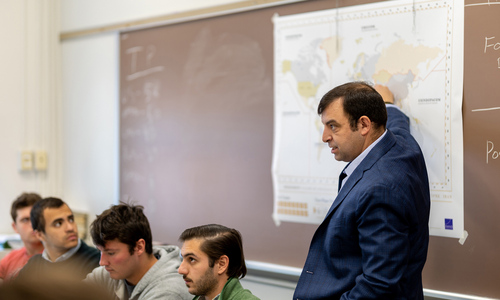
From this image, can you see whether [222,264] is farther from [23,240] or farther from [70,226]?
[23,240]

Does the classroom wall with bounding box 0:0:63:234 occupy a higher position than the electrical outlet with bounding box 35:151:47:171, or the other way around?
the classroom wall with bounding box 0:0:63:234

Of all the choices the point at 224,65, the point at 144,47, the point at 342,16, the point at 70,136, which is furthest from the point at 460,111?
the point at 70,136

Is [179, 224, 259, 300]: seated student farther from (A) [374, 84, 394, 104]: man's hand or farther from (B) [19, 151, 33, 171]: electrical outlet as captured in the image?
(B) [19, 151, 33, 171]: electrical outlet

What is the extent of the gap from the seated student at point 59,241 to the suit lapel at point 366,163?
1446 mm

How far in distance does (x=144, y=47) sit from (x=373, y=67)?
163 cm

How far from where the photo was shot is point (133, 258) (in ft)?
6.91

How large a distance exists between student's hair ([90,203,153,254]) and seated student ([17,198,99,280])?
55 cm

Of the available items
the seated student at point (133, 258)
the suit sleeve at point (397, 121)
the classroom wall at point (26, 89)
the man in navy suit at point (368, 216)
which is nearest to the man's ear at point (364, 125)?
the man in navy suit at point (368, 216)

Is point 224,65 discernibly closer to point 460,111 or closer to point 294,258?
point 294,258

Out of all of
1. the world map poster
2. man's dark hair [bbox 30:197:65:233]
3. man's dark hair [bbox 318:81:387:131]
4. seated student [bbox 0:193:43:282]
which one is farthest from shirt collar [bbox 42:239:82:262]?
man's dark hair [bbox 318:81:387:131]

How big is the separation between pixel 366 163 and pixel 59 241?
169 cm

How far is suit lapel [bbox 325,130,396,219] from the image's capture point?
170cm

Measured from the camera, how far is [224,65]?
2980mm

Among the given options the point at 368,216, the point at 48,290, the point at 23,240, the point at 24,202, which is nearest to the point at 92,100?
the point at 24,202
